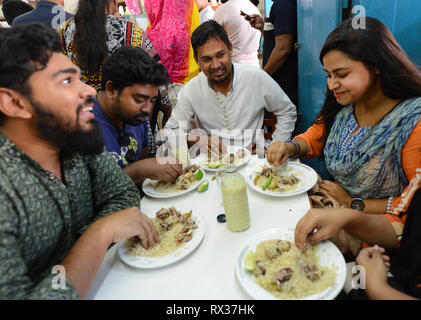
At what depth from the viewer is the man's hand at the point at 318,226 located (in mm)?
1046

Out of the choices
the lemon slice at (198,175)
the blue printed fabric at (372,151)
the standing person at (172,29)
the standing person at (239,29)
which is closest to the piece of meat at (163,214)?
the lemon slice at (198,175)

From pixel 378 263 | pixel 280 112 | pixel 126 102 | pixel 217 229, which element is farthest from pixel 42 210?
pixel 280 112

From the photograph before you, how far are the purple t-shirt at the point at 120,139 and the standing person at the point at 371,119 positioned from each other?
99 cm

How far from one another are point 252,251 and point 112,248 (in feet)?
2.08

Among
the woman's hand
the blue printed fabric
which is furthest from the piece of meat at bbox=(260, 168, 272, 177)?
the blue printed fabric

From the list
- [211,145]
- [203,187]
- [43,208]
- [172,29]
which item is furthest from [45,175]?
[172,29]

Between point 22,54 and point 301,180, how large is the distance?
1419 millimetres

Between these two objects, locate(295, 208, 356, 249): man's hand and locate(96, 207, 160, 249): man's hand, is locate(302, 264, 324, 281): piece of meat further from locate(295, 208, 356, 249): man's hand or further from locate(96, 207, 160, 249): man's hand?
locate(96, 207, 160, 249): man's hand

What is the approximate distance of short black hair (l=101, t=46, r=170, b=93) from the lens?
175cm

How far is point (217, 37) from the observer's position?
2.34 m

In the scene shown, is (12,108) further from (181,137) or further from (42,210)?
(181,137)

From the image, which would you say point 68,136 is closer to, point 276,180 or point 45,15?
point 276,180

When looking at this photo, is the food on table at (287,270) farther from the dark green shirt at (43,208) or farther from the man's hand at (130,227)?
the dark green shirt at (43,208)

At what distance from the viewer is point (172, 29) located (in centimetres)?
316
